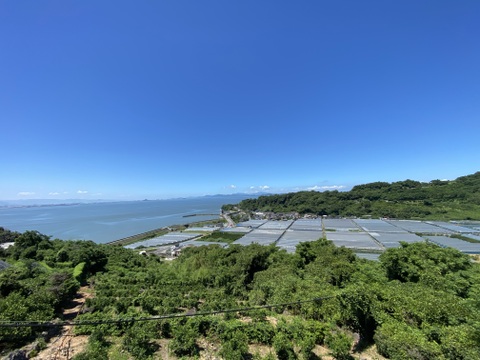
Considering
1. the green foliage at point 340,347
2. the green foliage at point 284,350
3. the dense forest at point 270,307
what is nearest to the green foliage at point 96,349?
the dense forest at point 270,307

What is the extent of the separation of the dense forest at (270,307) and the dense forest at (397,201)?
4565cm

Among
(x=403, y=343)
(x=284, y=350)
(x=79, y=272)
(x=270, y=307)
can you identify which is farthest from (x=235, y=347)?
(x=79, y=272)

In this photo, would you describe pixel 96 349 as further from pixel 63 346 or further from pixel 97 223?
pixel 97 223

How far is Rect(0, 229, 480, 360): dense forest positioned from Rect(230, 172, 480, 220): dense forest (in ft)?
150

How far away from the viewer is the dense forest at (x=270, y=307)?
6051 mm

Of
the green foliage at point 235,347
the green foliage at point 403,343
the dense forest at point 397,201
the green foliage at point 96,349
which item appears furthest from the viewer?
the dense forest at point 397,201

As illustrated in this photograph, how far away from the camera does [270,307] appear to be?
986cm

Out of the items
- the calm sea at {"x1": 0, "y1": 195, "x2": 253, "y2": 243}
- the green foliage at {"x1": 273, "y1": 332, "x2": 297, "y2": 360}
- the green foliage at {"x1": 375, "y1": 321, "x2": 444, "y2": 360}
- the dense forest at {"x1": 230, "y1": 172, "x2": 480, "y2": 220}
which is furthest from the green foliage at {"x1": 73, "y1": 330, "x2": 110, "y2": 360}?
the dense forest at {"x1": 230, "y1": 172, "x2": 480, "y2": 220}

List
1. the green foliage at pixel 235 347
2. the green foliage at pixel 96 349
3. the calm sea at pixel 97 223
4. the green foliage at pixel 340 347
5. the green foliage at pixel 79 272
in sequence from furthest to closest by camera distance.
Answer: the calm sea at pixel 97 223
the green foliage at pixel 79 272
the green foliage at pixel 340 347
the green foliage at pixel 235 347
the green foliage at pixel 96 349

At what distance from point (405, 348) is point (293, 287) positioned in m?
5.52

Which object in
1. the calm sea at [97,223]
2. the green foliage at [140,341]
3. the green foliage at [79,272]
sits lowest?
the calm sea at [97,223]

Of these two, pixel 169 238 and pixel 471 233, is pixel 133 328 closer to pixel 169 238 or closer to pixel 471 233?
pixel 169 238

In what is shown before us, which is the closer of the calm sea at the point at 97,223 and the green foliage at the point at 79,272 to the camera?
the green foliage at the point at 79,272

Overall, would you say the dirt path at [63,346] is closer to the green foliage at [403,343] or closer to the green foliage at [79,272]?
the green foliage at [79,272]
